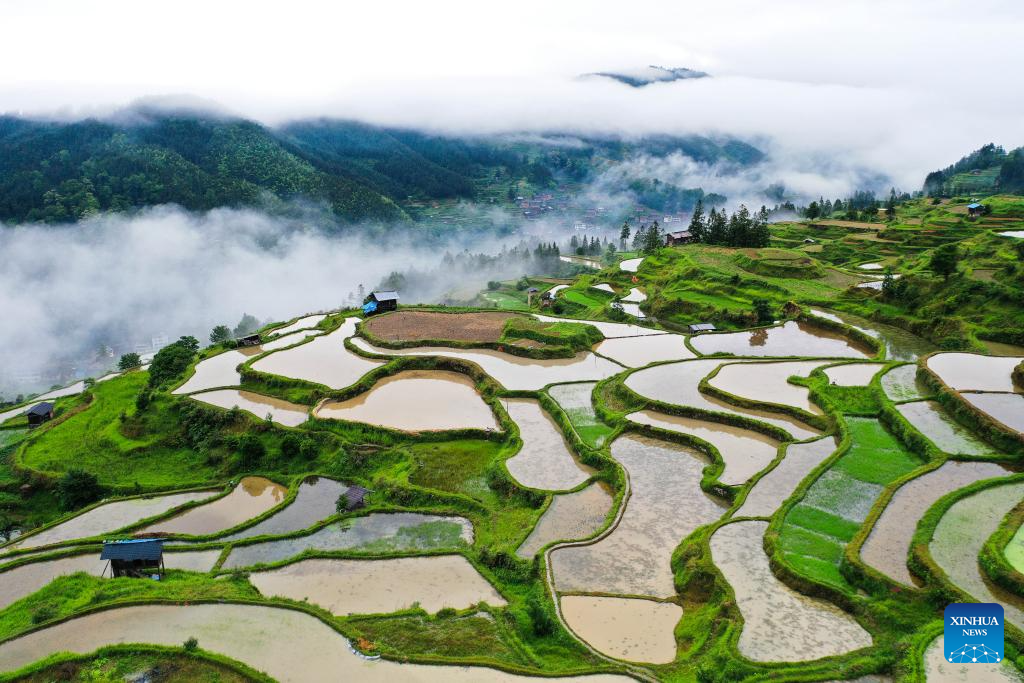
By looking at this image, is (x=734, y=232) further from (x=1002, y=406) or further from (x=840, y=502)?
(x=840, y=502)

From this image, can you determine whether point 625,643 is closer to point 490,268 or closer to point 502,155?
point 490,268

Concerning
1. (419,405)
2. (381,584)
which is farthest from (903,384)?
(381,584)

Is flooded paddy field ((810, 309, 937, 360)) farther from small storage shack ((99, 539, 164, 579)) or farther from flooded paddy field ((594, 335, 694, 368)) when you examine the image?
small storage shack ((99, 539, 164, 579))

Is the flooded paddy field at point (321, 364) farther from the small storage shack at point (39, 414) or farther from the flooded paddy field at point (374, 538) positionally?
the small storage shack at point (39, 414)

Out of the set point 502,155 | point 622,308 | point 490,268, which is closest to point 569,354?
point 622,308

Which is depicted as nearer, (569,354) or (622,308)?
(569,354)

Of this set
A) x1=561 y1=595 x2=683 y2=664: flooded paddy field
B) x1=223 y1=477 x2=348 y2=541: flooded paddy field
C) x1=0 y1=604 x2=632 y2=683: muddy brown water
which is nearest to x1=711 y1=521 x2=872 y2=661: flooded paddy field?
x1=561 y1=595 x2=683 y2=664: flooded paddy field
